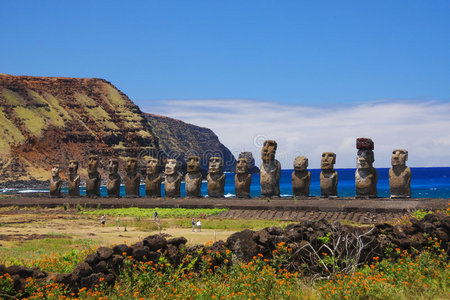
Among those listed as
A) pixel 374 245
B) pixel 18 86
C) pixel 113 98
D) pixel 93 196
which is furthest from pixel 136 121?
pixel 374 245

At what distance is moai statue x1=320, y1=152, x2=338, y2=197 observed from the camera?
75.7 feet

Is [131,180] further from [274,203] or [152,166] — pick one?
[274,203]

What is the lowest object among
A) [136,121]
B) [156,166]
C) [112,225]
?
[112,225]

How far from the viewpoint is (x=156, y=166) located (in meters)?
26.7

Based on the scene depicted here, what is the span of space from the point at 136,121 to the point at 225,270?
379 ft

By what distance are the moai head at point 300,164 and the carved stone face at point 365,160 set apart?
91.8 inches

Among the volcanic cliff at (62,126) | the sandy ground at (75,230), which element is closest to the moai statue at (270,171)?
the sandy ground at (75,230)

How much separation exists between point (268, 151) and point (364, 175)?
14.9 feet

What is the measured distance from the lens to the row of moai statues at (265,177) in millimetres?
21922

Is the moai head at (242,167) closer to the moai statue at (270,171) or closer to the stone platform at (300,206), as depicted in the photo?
the moai statue at (270,171)

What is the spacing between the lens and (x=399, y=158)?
70.8ft

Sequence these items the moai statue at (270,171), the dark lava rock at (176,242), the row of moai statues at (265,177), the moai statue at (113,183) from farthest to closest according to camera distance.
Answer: the moai statue at (113,183) < the moai statue at (270,171) < the row of moai statues at (265,177) < the dark lava rock at (176,242)

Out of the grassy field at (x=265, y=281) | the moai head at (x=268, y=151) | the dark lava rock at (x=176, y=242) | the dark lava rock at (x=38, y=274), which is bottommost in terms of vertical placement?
the grassy field at (x=265, y=281)

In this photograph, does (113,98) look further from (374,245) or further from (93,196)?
(374,245)
